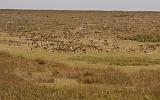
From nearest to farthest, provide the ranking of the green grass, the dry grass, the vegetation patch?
the dry grass
the green grass
the vegetation patch

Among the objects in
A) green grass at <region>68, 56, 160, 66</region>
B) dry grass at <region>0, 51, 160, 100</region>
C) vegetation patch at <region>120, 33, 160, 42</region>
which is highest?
dry grass at <region>0, 51, 160, 100</region>

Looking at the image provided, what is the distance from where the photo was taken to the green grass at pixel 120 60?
81.0 feet

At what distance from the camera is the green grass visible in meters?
24.7

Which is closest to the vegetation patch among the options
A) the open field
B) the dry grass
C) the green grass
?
the open field

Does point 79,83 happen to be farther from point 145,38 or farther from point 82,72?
point 145,38

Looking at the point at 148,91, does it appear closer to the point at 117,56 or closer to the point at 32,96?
the point at 32,96

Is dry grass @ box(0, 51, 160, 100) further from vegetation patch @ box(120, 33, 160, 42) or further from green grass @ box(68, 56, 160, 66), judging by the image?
vegetation patch @ box(120, 33, 160, 42)

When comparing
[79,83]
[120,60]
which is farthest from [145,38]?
[79,83]

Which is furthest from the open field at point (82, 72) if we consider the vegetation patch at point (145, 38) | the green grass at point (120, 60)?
the vegetation patch at point (145, 38)

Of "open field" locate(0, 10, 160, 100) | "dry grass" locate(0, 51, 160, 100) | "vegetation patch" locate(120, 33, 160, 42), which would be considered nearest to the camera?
"dry grass" locate(0, 51, 160, 100)

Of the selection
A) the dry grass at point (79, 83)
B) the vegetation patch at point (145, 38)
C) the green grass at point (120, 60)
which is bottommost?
the vegetation patch at point (145, 38)

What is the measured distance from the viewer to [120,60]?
25.9 m

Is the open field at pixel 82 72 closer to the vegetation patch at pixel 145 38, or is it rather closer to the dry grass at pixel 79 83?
the dry grass at pixel 79 83

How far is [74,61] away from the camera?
25.2m
